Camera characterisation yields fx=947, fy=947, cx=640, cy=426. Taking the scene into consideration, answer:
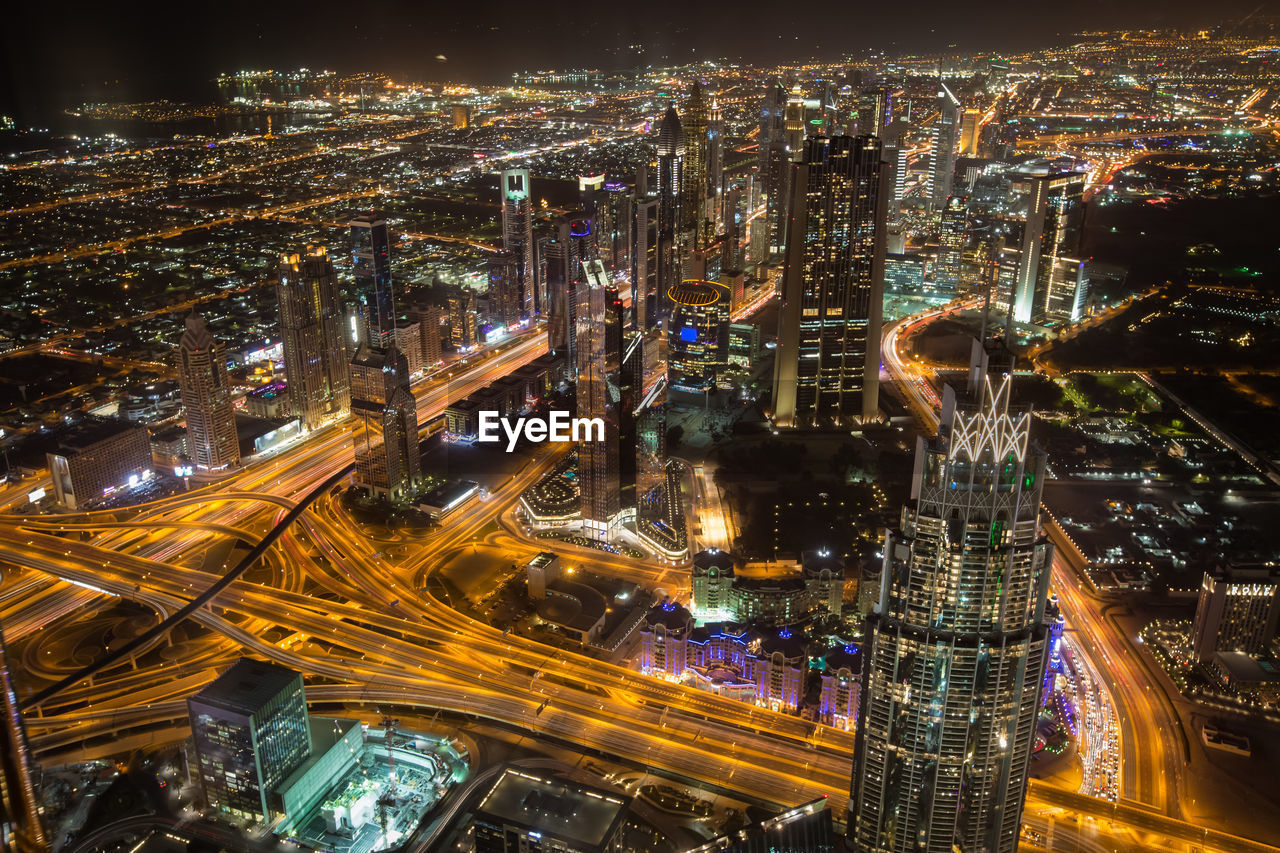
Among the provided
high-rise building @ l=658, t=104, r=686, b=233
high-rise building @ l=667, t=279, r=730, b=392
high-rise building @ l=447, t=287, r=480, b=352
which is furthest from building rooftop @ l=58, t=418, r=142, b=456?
high-rise building @ l=658, t=104, r=686, b=233

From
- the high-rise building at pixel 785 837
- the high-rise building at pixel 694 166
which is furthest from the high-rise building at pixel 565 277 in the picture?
the high-rise building at pixel 785 837

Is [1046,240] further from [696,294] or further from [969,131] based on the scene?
[969,131]

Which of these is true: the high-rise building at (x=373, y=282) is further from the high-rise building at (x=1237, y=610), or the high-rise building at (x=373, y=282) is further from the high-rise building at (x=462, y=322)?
the high-rise building at (x=1237, y=610)

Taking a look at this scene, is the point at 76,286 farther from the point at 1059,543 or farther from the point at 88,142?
the point at 1059,543

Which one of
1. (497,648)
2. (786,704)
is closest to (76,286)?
(497,648)

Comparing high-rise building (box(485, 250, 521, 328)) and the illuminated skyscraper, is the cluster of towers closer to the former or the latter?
the illuminated skyscraper

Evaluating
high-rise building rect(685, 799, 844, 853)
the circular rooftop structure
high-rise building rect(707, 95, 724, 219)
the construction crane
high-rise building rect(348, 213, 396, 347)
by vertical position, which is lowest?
the construction crane
